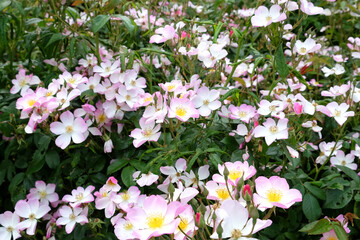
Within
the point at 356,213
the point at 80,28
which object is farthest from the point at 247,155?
the point at 80,28

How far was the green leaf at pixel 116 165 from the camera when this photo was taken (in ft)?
4.42

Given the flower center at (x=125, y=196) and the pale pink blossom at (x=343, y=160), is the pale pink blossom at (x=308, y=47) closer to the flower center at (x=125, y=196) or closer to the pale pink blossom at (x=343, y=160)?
the pale pink blossom at (x=343, y=160)

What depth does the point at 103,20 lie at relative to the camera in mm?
1412

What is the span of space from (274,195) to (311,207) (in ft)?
1.14

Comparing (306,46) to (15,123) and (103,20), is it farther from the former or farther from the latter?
(15,123)

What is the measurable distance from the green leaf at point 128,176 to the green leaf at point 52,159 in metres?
0.34

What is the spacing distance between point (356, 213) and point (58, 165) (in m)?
1.10

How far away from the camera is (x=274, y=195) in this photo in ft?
3.10

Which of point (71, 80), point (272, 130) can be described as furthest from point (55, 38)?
point (272, 130)

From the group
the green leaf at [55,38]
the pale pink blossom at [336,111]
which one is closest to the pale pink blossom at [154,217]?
the pale pink blossom at [336,111]

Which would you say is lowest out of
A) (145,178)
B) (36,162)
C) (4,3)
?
(36,162)

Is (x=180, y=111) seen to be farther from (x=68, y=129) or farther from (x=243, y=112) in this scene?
(x=68, y=129)

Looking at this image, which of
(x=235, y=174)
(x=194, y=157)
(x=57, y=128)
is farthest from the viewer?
(x=57, y=128)

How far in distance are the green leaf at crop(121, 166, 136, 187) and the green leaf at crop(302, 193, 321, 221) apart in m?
0.57
